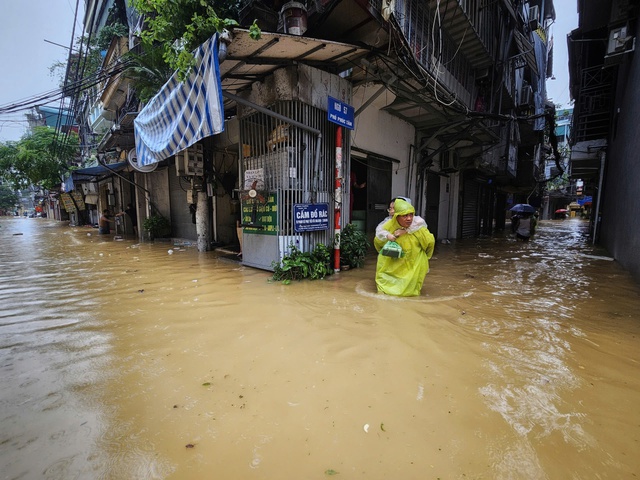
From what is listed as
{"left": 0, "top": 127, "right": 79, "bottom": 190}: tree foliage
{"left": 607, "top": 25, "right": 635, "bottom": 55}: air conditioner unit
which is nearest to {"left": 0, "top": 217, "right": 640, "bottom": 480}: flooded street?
{"left": 607, "top": 25, "right": 635, "bottom": 55}: air conditioner unit

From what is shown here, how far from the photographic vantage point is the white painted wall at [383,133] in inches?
290

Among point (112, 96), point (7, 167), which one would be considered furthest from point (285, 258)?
point (7, 167)

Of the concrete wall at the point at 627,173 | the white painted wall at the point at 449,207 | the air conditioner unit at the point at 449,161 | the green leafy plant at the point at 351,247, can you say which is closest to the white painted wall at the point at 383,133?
the air conditioner unit at the point at 449,161

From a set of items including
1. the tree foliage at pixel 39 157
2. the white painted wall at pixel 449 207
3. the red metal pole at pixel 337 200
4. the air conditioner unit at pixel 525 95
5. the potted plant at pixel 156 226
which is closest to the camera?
the red metal pole at pixel 337 200

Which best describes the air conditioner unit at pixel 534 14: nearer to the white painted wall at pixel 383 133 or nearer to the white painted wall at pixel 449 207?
the white painted wall at pixel 449 207

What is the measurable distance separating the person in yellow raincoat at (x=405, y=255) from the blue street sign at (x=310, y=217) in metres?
1.48

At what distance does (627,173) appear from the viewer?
24.1ft

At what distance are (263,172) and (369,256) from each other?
3.75 metres

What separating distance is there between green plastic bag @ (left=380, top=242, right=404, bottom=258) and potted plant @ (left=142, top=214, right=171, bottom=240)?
1018cm

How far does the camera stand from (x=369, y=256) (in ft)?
25.9

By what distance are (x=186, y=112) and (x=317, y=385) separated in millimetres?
4553

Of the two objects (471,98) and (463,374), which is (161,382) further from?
(471,98)

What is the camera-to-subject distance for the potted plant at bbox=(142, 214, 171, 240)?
11.2 m

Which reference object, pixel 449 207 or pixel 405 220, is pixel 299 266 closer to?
pixel 405 220
